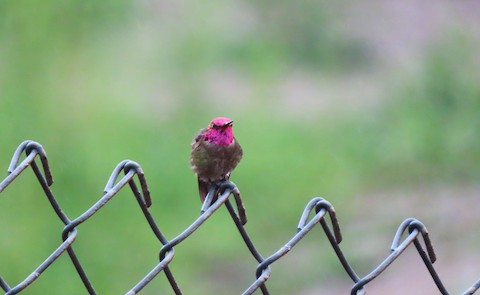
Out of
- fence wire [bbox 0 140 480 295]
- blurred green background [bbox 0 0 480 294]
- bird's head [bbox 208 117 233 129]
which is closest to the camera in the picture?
fence wire [bbox 0 140 480 295]

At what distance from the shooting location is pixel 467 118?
536 centimetres

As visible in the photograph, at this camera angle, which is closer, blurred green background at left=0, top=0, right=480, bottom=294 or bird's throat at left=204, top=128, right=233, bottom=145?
bird's throat at left=204, top=128, right=233, bottom=145

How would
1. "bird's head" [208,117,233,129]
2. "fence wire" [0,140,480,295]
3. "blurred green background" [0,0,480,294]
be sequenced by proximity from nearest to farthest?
"fence wire" [0,140,480,295]
"bird's head" [208,117,233,129]
"blurred green background" [0,0,480,294]

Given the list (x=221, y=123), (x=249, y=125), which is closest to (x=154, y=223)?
(x=221, y=123)

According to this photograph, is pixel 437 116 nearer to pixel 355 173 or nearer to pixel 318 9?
pixel 355 173

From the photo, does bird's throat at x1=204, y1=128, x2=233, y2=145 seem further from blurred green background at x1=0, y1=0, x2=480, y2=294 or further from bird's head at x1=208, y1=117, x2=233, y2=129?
Result: blurred green background at x1=0, y1=0, x2=480, y2=294

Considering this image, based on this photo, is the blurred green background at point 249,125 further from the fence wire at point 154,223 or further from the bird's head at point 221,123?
the fence wire at point 154,223

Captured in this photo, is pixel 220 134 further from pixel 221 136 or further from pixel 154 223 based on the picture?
pixel 154 223

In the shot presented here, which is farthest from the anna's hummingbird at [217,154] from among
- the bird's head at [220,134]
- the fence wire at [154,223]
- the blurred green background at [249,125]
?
the blurred green background at [249,125]

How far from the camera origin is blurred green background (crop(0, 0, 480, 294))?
14.1 ft

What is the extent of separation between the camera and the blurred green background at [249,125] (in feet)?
14.1

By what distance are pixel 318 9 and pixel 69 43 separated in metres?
2.71

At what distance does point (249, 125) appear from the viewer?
5852 millimetres

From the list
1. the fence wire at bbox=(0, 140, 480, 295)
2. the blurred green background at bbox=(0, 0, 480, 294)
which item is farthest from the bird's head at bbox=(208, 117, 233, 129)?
the blurred green background at bbox=(0, 0, 480, 294)
